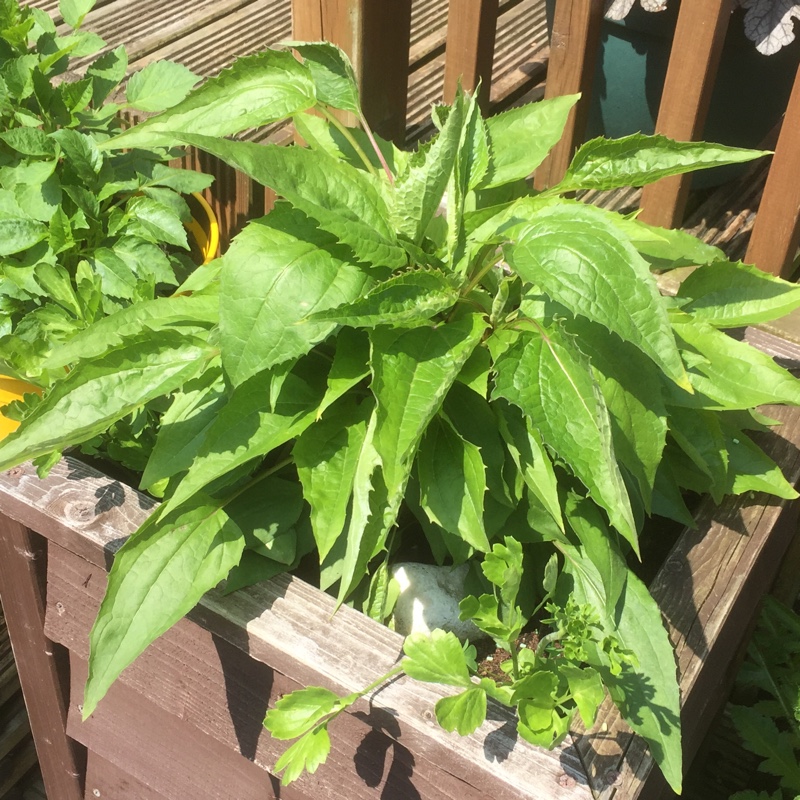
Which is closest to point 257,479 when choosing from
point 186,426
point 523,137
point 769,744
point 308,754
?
point 186,426

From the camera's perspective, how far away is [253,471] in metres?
1.11

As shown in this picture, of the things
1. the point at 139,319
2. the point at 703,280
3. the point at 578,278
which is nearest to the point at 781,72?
the point at 703,280

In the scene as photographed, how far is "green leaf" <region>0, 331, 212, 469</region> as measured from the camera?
2.93 feet

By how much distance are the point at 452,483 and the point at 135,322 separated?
0.40 meters

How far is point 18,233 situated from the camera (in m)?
1.30

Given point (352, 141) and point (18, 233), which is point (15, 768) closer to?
point (18, 233)

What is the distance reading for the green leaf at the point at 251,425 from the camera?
908 millimetres

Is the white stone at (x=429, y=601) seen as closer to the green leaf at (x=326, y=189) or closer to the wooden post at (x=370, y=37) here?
the green leaf at (x=326, y=189)

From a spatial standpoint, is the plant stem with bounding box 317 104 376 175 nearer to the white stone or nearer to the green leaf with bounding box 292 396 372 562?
the green leaf with bounding box 292 396 372 562

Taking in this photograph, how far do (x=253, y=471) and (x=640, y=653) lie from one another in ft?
1.63

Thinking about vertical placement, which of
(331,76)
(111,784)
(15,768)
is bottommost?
(15,768)

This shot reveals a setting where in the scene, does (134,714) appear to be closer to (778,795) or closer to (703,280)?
(703,280)

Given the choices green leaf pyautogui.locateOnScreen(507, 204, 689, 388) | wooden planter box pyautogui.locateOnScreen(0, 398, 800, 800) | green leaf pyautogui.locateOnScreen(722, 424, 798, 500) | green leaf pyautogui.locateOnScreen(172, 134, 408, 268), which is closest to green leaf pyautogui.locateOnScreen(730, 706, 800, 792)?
wooden planter box pyautogui.locateOnScreen(0, 398, 800, 800)

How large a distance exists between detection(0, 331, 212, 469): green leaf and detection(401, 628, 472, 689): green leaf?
0.36m
